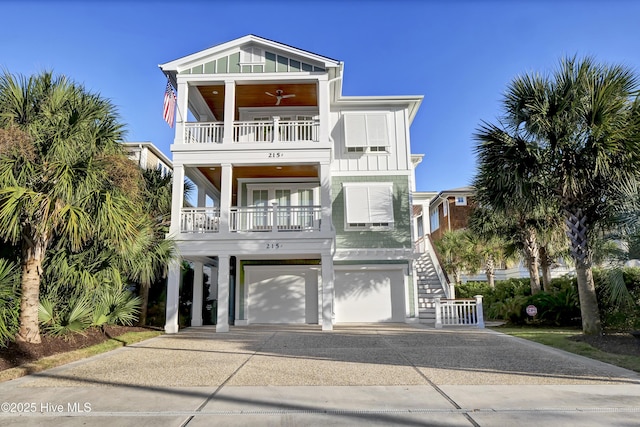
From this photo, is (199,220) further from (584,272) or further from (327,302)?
(584,272)

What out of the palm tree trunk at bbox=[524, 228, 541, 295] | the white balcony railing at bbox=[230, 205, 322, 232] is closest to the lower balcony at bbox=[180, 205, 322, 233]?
the white balcony railing at bbox=[230, 205, 322, 232]

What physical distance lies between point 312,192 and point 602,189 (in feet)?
31.8

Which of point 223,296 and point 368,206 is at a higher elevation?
point 368,206

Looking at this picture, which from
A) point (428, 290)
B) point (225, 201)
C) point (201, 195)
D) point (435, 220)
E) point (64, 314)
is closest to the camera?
point (64, 314)

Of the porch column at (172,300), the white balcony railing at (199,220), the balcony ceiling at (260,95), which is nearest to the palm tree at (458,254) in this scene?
the balcony ceiling at (260,95)

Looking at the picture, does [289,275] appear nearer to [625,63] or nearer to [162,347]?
[162,347]

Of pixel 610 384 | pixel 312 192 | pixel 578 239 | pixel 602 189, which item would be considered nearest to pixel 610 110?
pixel 602 189

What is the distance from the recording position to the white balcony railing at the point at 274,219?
13312 millimetres

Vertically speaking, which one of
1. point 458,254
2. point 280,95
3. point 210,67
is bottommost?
point 458,254

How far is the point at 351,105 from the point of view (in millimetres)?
16312

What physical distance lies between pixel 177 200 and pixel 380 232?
7.59 metres

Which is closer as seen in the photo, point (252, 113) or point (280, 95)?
point (280, 95)

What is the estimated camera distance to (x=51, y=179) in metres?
7.46

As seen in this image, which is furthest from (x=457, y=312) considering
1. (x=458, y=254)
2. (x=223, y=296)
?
(x=458, y=254)
